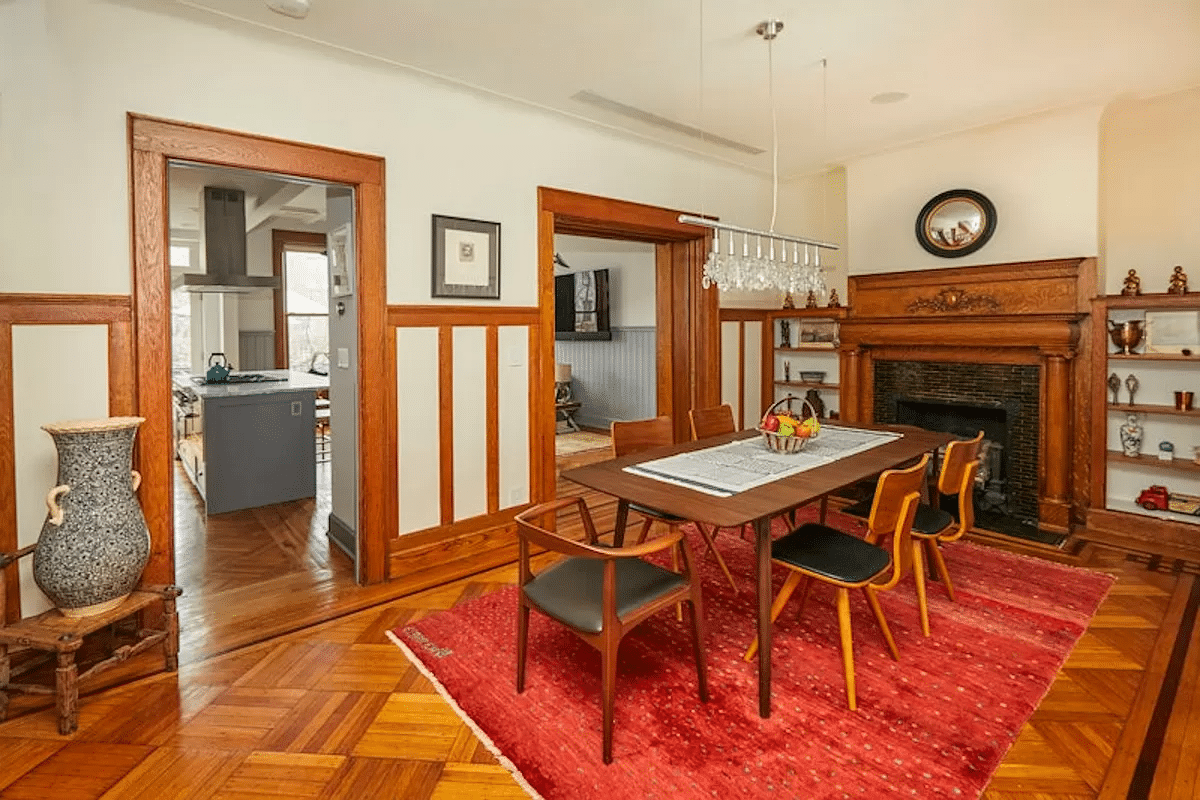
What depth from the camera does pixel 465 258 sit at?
A: 3441 millimetres

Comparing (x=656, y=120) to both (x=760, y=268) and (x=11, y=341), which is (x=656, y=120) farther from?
(x=11, y=341)

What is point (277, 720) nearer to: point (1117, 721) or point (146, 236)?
point (146, 236)

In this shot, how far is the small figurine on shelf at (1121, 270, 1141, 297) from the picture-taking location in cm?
368

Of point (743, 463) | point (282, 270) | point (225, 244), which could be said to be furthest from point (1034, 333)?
point (282, 270)

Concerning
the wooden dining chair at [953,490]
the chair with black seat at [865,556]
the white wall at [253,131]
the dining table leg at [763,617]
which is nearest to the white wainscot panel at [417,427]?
the white wall at [253,131]

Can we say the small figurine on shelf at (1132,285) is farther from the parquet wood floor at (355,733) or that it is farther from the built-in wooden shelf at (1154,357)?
the parquet wood floor at (355,733)

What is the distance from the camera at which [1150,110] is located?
12.3 ft

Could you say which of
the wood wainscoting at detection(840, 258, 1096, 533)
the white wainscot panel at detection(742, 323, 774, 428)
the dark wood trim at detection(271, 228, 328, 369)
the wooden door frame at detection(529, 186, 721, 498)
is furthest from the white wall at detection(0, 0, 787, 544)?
the dark wood trim at detection(271, 228, 328, 369)

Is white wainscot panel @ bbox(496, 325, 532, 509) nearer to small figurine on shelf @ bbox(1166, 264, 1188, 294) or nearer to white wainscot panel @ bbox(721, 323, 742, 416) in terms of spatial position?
white wainscot panel @ bbox(721, 323, 742, 416)

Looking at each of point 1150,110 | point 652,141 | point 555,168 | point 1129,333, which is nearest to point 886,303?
point 1129,333

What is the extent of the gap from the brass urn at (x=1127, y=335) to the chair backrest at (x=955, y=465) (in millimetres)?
1943

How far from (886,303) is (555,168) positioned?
2.67 m

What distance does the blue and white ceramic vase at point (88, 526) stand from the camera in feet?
7.05

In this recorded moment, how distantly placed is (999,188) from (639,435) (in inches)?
120
